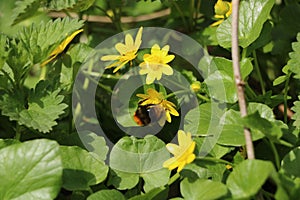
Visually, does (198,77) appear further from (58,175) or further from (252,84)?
(58,175)

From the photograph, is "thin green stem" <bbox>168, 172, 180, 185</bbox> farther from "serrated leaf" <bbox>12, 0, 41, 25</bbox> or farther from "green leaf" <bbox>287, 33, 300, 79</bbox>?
"serrated leaf" <bbox>12, 0, 41, 25</bbox>

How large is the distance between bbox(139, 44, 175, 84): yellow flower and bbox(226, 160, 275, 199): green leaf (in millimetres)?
392

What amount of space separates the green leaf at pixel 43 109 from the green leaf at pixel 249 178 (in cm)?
41

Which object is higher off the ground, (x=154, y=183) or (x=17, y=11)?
(x=17, y=11)

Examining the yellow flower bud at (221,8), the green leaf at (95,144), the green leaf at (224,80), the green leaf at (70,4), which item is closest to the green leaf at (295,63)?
the green leaf at (224,80)

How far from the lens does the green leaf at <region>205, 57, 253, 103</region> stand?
1289mm

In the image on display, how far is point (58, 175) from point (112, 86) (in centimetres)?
61

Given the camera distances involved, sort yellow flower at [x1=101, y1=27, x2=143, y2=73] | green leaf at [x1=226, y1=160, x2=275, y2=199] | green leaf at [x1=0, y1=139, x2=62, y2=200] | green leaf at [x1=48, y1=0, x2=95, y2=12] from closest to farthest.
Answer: green leaf at [x1=226, y1=160, x2=275, y2=199]
green leaf at [x1=0, y1=139, x2=62, y2=200]
yellow flower at [x1=101, y1=27, x2=143, y2=73]
green leaf at [x1=48, y1=0, x2=95, y2=12]

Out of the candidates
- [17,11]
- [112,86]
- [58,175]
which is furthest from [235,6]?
[17,11]

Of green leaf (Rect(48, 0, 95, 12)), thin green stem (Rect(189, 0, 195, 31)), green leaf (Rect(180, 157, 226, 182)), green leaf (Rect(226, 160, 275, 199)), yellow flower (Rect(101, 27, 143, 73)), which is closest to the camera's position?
green leaf (Rect(226, 160, 275, 199))

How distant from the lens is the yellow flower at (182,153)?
1.14 m

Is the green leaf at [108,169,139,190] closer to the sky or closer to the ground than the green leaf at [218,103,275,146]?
closer to the ground

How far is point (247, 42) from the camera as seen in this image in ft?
4.54

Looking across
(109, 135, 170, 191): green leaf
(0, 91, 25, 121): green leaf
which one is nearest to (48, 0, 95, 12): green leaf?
(0, 91, 25, 121): green leaf
